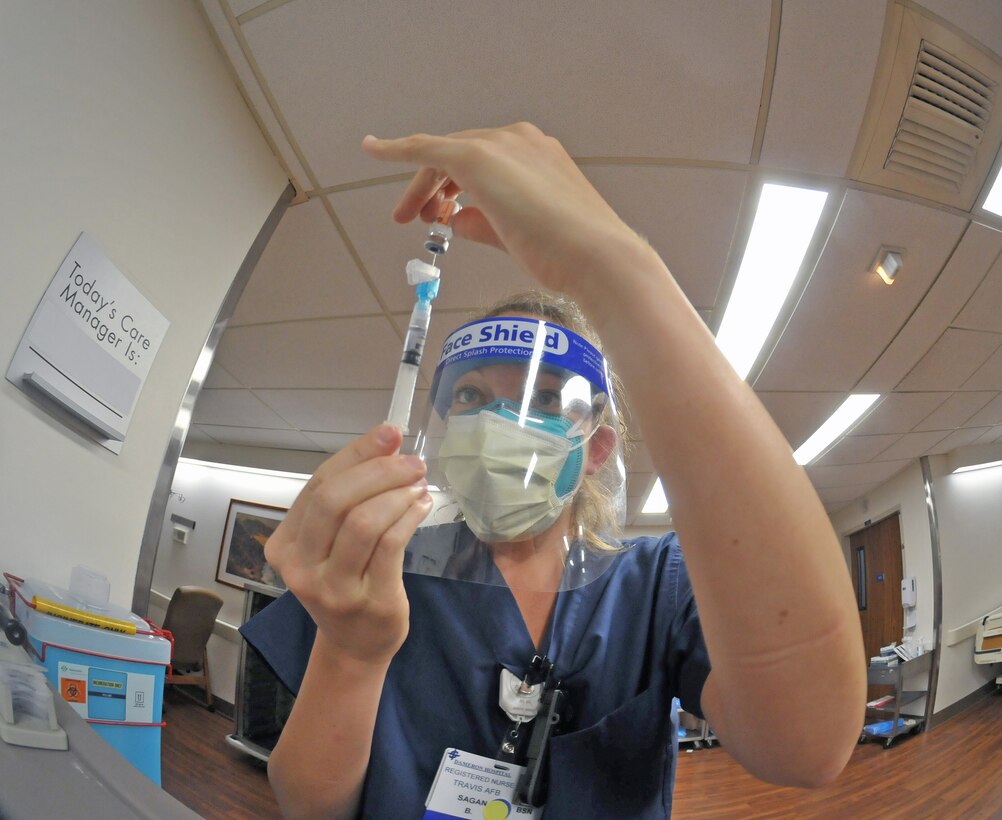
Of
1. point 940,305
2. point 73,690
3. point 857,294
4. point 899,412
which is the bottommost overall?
point 73,690

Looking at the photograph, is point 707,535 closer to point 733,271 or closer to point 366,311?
point 366,311

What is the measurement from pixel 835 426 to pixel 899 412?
0.12 m

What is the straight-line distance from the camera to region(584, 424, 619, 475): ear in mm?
433

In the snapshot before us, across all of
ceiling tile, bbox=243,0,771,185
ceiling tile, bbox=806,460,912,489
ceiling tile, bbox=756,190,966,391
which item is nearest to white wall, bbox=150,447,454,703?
ceiling tile, bbox=243,0,771,185

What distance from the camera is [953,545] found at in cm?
63

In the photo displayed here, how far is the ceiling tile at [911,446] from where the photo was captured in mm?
668

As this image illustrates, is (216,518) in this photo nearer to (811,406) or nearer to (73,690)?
(73,690)

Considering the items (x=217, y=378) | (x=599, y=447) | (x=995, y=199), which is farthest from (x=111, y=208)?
(x=995, y=199)

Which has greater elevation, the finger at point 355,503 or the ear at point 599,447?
the ear at point 599,447

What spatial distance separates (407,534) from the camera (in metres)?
0.22

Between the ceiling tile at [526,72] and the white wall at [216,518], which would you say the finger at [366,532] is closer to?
the white wall at [216,518]

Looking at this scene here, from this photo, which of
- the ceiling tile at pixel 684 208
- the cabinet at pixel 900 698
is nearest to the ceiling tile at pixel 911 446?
the cabinet at pixel 900 698

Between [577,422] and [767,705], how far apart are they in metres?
0.23

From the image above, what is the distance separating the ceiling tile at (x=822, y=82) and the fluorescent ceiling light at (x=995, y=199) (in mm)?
292
